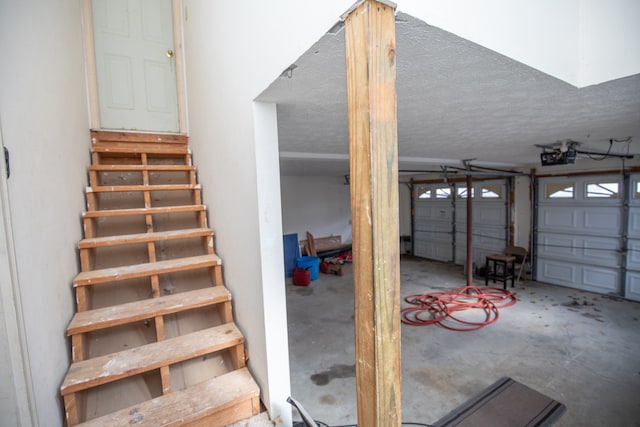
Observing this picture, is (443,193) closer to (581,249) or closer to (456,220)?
(456,220)

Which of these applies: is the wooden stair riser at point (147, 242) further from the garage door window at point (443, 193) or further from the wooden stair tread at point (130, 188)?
the garage door window at point (443, 193)

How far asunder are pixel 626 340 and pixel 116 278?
6070mm

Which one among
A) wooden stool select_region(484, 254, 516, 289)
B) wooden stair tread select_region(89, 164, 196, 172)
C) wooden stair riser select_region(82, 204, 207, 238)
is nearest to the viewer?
wooden stair riser select_region(82, 204, 207, 238)

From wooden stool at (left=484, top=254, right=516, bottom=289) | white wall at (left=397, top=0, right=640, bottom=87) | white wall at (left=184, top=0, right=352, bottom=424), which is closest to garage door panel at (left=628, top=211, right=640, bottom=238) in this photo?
wooden stool at (left=484, top=254, right=516, bottom=289)

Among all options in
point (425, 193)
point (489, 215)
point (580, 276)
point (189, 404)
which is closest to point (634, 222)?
point (580, 276)

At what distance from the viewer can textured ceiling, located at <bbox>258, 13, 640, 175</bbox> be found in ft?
→ 2.95

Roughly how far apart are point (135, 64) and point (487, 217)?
7.81m

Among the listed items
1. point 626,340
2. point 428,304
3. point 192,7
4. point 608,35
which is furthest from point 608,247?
point 192,7

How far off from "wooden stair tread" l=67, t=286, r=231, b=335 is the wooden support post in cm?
137

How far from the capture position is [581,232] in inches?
232

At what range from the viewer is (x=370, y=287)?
26.5 inches

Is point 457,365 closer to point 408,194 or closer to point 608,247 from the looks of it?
point 608,247

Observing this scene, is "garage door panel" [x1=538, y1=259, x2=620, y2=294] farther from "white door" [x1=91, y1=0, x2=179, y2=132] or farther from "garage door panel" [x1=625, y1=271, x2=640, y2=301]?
"white door" [x1=91, y1=0, x2=179, y2=132]

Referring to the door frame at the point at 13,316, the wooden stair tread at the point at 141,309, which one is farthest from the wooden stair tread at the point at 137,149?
the door frame at the point at 13,316
